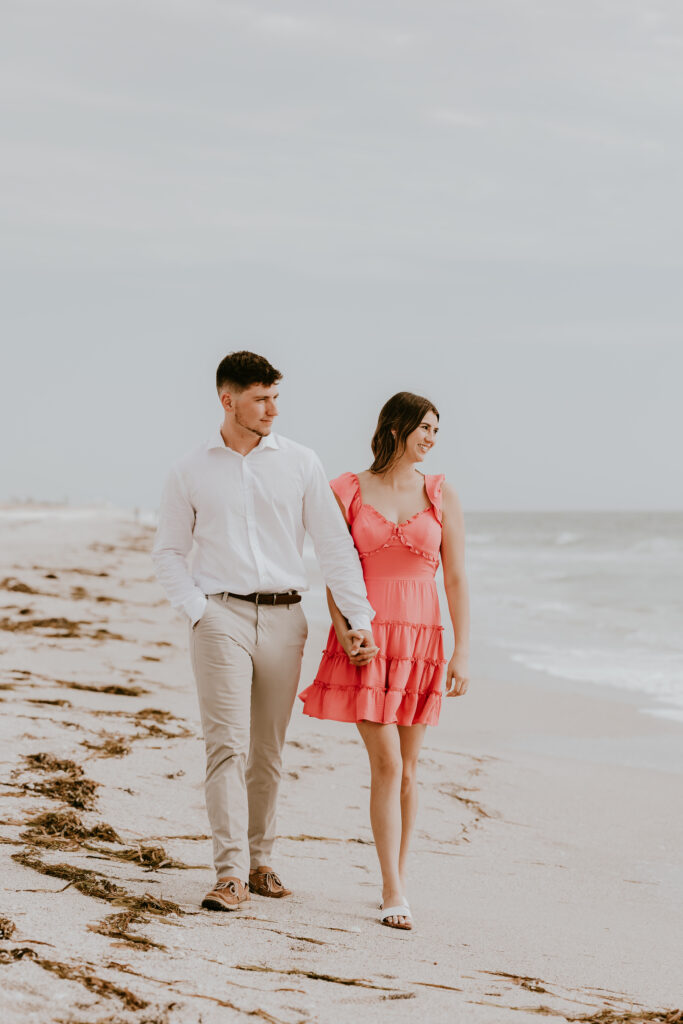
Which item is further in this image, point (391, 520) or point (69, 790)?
point (69, 790)

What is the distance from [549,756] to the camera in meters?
7.12

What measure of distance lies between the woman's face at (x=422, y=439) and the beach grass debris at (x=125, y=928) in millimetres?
1884

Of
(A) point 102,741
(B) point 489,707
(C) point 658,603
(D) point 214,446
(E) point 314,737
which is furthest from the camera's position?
(C) point 658,603

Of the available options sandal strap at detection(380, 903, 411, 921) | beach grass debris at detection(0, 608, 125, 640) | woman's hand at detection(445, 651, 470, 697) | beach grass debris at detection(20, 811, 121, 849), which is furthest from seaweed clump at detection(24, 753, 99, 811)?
beach grass debris at detection(0, 608, 125, 640)

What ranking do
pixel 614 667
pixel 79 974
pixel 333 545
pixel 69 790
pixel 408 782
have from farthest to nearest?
1. pixel 614 667
2. pixel 69 790
3. pixel 408 782
4. pixel 333 545
5. pixel 79 974

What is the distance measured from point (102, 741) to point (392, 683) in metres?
2.35

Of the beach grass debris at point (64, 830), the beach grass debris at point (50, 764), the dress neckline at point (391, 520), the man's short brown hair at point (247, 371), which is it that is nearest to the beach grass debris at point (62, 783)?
the beach grass debris at point (50, 764)

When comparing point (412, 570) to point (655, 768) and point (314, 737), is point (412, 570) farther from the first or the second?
point (655, 768)

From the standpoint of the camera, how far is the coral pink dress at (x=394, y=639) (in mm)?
4074

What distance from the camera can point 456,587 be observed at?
4246 millimetres

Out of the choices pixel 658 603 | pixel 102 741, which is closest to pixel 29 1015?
pixel 102 741

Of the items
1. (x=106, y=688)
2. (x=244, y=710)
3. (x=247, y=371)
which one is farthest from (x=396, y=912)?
(x=106, y=688)

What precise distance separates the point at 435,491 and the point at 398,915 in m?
1.53

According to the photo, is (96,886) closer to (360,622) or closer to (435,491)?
(360,622)
